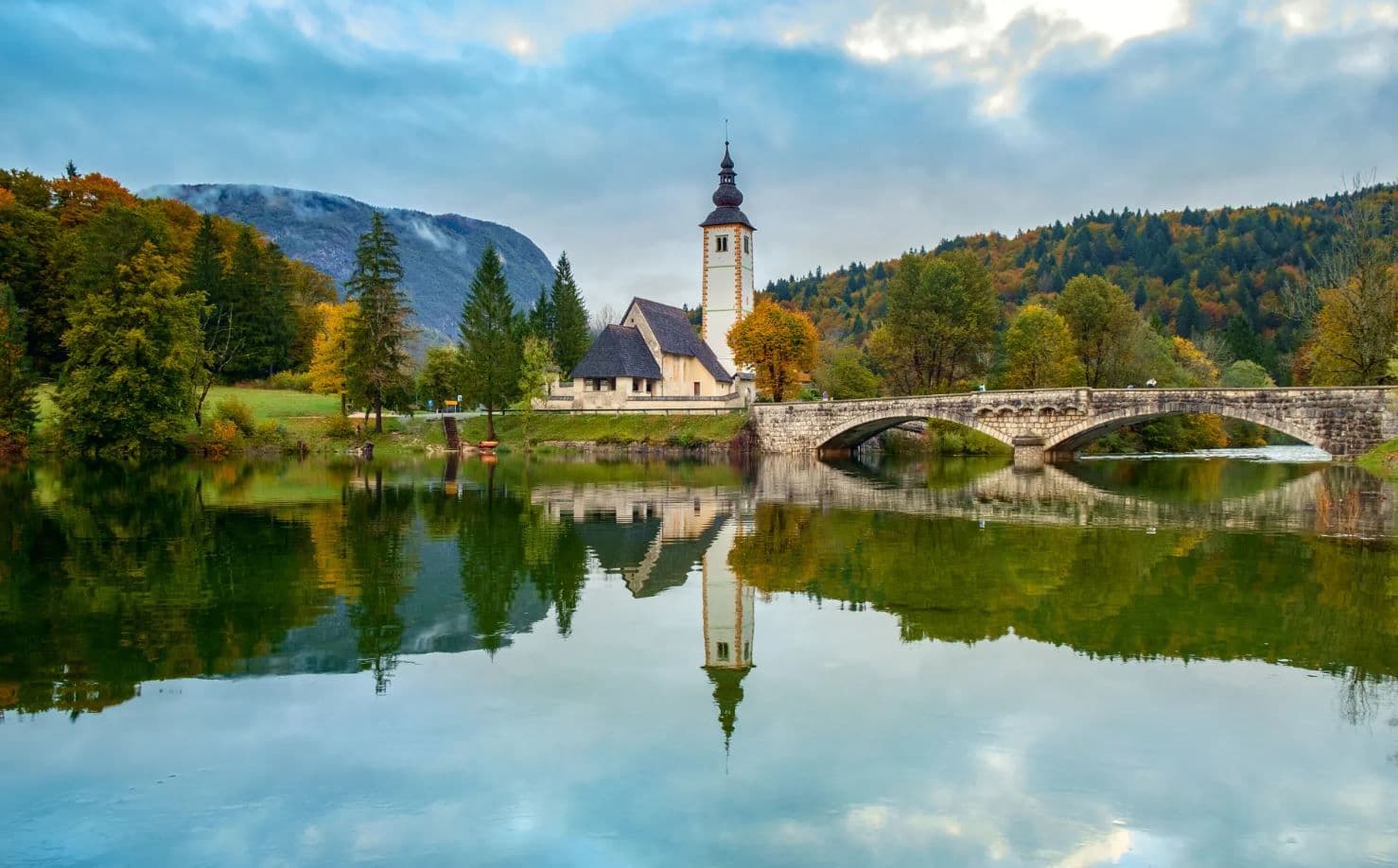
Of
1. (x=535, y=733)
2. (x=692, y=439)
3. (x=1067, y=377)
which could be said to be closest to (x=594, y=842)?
(x=535, y=733)

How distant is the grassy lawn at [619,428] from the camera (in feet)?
226

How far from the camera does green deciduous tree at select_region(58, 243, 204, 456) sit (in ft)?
170

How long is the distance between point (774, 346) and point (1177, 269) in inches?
3650

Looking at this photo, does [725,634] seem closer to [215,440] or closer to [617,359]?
[215,440]

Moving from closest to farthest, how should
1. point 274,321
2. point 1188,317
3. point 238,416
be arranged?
point 238,416
point 274,321
point 1188,317

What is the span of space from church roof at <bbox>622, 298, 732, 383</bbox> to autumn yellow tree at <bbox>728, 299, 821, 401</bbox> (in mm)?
8535

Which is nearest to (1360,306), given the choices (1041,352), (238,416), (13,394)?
(1041,352)

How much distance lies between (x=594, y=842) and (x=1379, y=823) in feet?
19.2

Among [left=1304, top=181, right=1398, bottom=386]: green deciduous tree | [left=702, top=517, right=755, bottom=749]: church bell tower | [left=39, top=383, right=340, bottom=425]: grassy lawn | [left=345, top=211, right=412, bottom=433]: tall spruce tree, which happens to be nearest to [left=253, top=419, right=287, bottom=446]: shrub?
[left=39, top=383, right=340, bottom=425]: grassy lawn

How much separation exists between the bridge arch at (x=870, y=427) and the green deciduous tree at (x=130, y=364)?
37.5m

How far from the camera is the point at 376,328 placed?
6556cm

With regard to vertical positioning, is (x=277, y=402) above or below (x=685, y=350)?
below

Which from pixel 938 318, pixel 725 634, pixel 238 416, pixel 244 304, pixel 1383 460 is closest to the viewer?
pixel 725 634

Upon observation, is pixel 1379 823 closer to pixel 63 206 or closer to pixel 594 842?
pixel 594 842
